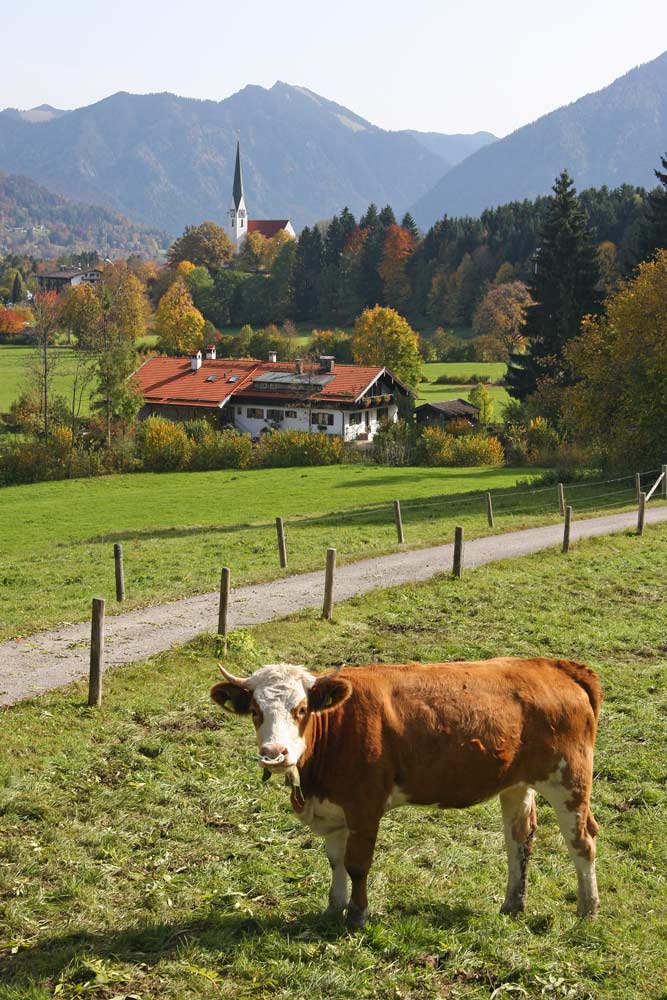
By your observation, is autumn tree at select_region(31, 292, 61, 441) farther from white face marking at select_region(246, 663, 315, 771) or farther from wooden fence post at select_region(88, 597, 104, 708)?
white face marking at select_region(246, 663, 315, 771)

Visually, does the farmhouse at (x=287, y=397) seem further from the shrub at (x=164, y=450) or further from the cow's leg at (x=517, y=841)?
the cow's leg at (x=517, y=841)

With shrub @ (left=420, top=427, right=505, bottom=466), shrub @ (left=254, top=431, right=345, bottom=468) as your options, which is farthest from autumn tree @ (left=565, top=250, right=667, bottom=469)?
shrub @ (left=254, top=431, right=345, bottom=468)

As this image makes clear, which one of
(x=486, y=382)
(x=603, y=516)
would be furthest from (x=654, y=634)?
(x=486, y=382)

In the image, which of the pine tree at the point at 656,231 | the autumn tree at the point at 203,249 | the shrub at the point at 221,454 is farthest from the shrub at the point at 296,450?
the autumn tree at the point at 203,249

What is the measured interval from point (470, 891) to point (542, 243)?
67192 mm

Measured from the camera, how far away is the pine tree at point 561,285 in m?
68.1

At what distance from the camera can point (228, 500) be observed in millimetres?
50531

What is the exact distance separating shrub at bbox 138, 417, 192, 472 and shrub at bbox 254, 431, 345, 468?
5032 mm

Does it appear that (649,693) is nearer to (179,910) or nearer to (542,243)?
(179,910)

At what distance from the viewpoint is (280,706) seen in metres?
7.68

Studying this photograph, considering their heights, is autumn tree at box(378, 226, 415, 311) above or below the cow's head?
above

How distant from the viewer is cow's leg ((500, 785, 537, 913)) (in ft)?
28.9

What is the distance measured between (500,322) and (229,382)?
4518cm

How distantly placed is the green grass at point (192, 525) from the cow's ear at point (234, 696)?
12.2 meters
